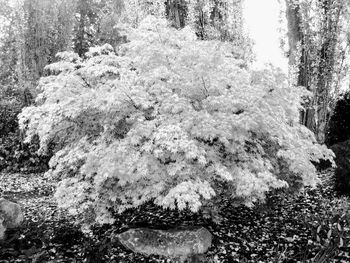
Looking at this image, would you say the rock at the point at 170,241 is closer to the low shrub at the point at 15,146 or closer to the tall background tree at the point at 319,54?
the tall background tree at the point at 319,54

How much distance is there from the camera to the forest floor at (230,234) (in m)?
5.05

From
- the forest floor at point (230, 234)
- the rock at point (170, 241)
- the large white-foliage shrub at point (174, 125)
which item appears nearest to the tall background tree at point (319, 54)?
the forest floor at point (230, 234)

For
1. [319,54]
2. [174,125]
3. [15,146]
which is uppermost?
[319,54]

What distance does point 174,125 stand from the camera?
12.8 ft

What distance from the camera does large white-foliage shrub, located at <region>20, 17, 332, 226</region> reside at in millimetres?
4078

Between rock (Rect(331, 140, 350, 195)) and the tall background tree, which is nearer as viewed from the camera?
rock (Rect(331, 140, 350, 195))

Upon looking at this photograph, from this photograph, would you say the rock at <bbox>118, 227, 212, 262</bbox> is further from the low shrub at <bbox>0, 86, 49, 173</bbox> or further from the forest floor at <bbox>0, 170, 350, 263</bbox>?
the low shrub at <bbox>0, 86, 49, 173</bbox>

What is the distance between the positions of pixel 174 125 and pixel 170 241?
81.2 inches

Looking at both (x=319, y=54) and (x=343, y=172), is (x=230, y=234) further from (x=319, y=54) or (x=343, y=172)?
(x=319, y=54)

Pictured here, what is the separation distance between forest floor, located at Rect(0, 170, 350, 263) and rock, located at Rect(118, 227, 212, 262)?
0.11 metres

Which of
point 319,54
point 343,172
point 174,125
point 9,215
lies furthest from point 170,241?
point 319,54

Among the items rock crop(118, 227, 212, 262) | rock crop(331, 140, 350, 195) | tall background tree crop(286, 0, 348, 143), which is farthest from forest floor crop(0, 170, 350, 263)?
tall background tree crop(286, 0, 348, 143)

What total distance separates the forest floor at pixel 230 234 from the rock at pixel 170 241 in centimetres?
11

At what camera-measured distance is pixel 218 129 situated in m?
4.11
